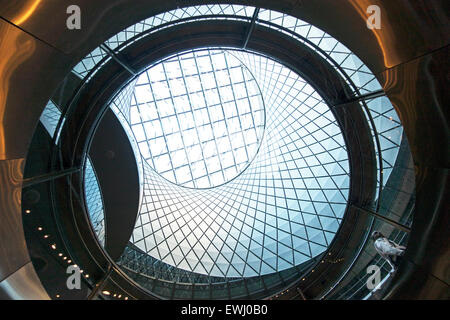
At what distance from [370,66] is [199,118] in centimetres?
3188

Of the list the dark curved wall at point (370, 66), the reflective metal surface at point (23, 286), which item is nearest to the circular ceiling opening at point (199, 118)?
the dark curved wall at point (370, 66)

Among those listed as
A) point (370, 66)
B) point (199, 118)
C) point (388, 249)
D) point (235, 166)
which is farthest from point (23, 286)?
point (235, 166)

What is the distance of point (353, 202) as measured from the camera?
49.3ft

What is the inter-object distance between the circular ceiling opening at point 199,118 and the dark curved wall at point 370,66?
26.7 metres

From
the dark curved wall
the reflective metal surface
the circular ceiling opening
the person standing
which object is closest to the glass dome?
the circular ceiling opening

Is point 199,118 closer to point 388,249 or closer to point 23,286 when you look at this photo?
point 388,249

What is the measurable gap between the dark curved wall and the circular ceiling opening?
26663 millimetres

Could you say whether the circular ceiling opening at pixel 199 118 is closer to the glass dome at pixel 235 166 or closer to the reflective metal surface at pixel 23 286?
the glass dome at pixel 235 166

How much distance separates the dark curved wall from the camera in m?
5.77

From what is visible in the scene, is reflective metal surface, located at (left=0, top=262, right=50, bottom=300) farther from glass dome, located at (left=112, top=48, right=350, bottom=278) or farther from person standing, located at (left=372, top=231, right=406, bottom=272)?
glass dome, located at (left=112, top=48, right=350, bottom=278)

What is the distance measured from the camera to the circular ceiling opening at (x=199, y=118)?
112 feet

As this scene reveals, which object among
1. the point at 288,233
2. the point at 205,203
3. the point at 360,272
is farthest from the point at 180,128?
the point at 360,272
